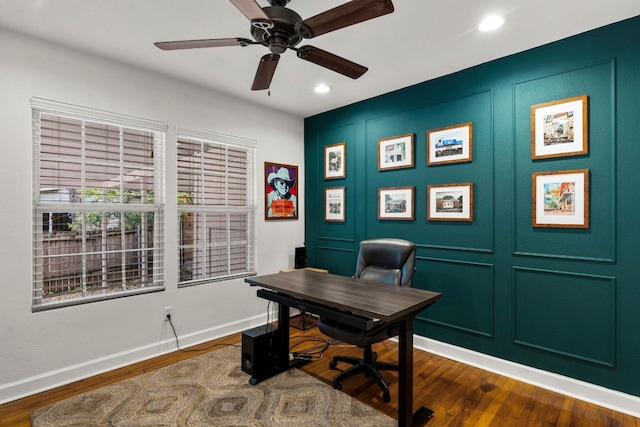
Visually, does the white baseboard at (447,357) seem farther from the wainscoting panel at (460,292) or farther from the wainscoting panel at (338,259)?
the wainscoting panel at (338,259)

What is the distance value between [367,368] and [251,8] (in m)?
2.50

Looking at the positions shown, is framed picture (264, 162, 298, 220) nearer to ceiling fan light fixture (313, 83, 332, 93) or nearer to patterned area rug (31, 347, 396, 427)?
ceiling fan light fixture (313, 83, 332, 93)

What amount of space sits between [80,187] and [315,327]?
269 cm

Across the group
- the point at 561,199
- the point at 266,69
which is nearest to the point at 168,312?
Answer: the point at 266,69

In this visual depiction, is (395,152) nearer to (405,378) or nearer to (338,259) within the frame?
(338,259)

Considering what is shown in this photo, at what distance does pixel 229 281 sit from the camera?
3637 mm

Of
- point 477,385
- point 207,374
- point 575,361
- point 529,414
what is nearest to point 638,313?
point 575,361

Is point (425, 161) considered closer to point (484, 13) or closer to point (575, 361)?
point (484, 13)

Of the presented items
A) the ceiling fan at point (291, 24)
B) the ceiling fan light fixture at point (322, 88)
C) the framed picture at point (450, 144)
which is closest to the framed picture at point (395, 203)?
the framed picture at point (450, 144)

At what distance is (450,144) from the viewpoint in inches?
121

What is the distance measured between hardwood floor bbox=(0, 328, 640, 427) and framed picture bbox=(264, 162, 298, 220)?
1.87 m

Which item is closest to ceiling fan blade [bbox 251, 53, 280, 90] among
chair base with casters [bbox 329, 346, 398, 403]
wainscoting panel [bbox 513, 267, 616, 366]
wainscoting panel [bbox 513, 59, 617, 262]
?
wainscoting panel [bbox 513, 59, 617, 262]

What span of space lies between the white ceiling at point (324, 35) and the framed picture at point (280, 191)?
1.23 metres

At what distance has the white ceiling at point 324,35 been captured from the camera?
206 cm
